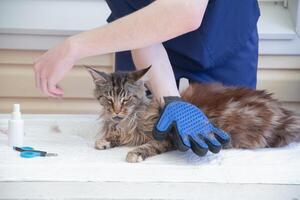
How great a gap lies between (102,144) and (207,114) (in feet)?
0.95

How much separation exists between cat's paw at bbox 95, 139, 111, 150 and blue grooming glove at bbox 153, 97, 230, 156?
0.61 feet

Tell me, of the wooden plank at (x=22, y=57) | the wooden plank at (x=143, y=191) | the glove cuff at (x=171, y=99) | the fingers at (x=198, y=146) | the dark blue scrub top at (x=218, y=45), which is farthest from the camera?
the wooden plank at (x=22, y=57)

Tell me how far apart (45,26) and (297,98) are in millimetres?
1142

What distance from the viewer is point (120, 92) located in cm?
147

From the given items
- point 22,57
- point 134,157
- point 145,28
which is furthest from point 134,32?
point 22,57

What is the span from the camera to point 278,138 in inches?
58.0

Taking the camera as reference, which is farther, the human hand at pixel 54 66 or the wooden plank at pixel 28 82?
the wooden plank at pixel 28 82

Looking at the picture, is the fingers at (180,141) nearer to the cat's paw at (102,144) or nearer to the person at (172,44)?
the person at (172,44)

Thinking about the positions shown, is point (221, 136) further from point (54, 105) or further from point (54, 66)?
point (54, 105)

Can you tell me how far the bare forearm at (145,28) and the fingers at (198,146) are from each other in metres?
0.25

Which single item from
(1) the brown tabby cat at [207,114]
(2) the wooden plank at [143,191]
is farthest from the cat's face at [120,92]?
(2) the wooden plank at [143,191]

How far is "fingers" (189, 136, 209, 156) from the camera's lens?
1251mm

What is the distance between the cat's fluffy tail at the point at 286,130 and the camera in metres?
1.47

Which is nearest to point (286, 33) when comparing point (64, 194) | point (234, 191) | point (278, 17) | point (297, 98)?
point (278, 17)
